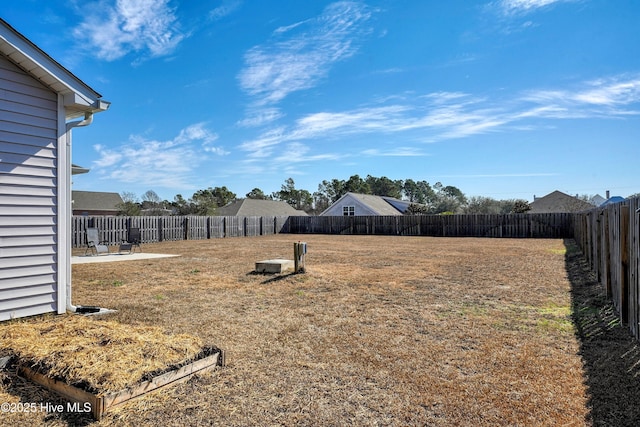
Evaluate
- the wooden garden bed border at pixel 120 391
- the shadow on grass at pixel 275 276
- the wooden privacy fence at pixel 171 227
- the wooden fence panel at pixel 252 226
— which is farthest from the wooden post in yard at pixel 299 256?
the wooden fence panel at pixel 252 226

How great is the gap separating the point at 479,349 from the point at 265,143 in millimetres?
25006

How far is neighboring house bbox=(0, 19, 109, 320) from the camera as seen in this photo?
167 inches

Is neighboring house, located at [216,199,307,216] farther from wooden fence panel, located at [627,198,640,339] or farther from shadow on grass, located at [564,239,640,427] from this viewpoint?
wooden fence panel, located at [627,198,640,339]

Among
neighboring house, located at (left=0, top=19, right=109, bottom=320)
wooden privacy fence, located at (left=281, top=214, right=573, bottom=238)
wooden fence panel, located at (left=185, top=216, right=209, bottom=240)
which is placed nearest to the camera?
neighboring house, located at (left=0, top=19, right=109, bottom=320)

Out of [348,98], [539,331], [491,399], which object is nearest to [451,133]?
[348,98]

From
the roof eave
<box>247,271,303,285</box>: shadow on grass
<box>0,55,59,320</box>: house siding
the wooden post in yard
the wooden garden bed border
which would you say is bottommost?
<box>247,271,303,285</box>: shadow on grass

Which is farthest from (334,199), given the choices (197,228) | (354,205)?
(197,228)

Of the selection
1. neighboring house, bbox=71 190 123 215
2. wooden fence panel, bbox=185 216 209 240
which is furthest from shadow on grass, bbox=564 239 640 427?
neighboring house, bbox=71 190 123 215

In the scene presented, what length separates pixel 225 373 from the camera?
119 inches

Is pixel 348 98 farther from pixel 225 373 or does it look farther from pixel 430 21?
pixel 225 373

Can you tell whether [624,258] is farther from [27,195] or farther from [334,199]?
[334,199]

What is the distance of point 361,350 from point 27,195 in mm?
4466

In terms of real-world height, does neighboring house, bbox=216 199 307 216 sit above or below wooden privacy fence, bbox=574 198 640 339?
above

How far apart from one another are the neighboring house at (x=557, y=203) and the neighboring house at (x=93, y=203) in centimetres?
4881
